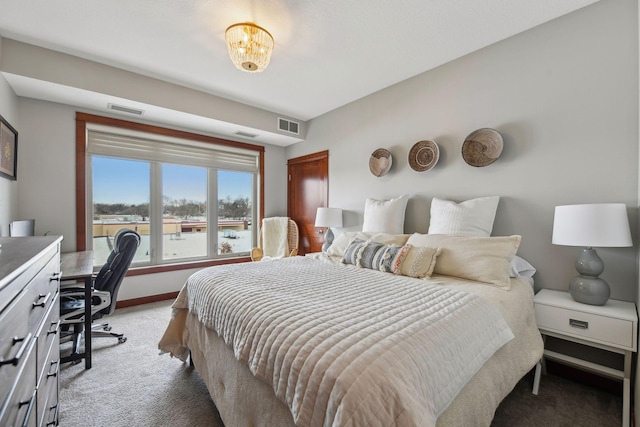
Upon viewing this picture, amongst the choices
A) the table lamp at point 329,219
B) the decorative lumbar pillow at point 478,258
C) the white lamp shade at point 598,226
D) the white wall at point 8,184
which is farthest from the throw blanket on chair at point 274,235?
the white lamp shade at point 598,226

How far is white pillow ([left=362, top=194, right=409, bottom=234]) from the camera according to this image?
296 centimetres

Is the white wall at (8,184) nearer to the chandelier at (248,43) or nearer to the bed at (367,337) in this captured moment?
the bed at (367,337)

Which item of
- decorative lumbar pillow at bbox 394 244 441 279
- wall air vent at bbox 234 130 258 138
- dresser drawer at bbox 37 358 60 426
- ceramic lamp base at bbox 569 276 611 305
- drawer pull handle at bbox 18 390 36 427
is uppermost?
wall air vent at bbox 234 130 258 138

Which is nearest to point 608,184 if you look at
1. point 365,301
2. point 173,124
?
point 365,301

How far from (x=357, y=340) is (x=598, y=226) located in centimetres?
170

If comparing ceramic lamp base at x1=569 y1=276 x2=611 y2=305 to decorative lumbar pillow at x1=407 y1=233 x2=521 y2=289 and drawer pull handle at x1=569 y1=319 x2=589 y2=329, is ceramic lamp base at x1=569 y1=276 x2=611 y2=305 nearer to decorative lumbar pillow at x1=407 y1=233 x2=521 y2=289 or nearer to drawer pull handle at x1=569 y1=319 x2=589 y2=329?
drawer pull handle at x1=569 y1=319 x2=589 y2=329

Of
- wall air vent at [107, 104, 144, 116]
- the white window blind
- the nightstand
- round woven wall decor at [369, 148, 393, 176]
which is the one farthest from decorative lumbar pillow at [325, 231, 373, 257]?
wall air vent at [107, 104, 144, 116]

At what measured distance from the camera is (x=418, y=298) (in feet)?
4.84

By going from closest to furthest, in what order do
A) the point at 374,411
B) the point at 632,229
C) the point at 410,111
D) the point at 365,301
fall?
the point at 374,411 < the point at 365,301 < the point at 632,229 < the point at 410,111

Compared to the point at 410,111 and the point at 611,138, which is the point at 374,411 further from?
the point at 410,111

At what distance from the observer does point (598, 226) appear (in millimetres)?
1643

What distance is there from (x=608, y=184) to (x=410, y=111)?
1.79 metres

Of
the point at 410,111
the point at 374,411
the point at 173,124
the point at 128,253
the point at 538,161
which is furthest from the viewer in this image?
the point at 173,124

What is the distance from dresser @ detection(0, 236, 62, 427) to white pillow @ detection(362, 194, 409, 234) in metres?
2.58
